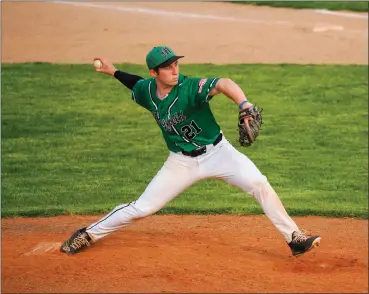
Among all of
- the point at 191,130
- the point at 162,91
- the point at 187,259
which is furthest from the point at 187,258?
the point at 162,91

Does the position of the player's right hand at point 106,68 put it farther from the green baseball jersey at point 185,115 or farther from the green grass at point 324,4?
the green grass at point 324,4

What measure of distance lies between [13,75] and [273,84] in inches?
151

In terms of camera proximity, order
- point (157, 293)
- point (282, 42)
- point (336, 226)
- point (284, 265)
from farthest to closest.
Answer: point (282, 42)
point (336, 226)
point (284, 265)
point (157, 293)

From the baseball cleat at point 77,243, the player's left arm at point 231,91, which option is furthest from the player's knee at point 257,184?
the baseball cleat at point 77,243

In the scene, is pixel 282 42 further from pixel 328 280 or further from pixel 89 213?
pixel 328 280

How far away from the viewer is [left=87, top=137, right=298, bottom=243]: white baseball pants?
298 inches

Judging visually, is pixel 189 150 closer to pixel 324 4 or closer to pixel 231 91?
pixel 231 91

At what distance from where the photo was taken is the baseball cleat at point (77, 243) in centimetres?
798

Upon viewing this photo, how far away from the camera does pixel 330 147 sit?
39.1ft

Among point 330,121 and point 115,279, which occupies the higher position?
point 330,121

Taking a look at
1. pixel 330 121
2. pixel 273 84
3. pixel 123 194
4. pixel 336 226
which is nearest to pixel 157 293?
pixel 336 226

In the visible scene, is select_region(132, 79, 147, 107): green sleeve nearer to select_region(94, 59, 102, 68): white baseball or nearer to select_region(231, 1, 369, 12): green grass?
select_region(94, 59, 102, 68): white baseball

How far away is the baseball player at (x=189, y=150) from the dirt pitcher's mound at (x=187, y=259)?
32 cm

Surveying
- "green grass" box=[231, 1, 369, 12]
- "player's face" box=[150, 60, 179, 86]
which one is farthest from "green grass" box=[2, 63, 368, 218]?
"green grass" box=[231, 1, 369, 12]
